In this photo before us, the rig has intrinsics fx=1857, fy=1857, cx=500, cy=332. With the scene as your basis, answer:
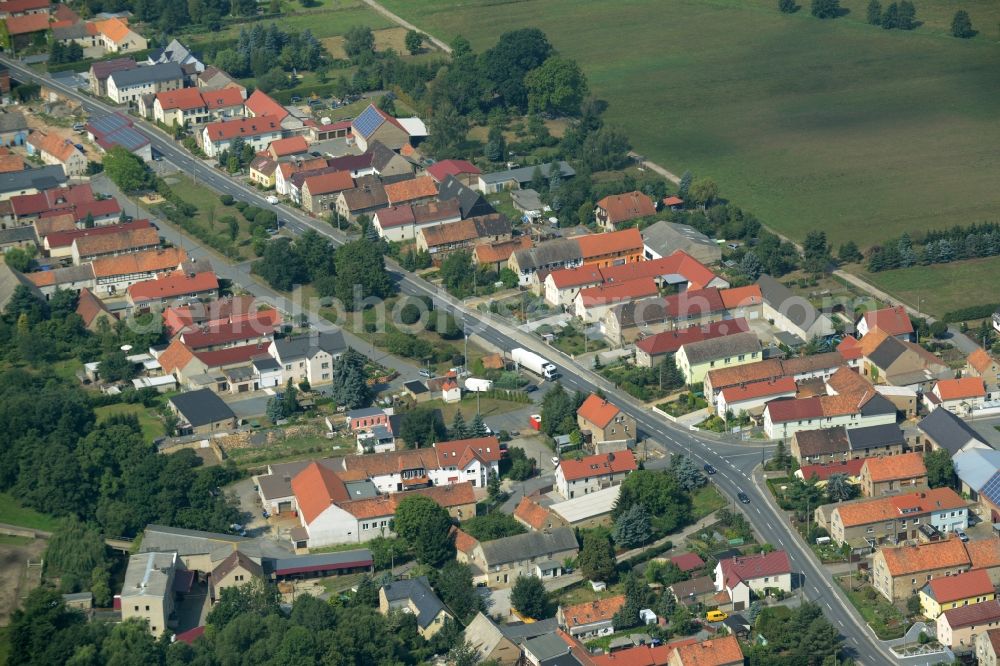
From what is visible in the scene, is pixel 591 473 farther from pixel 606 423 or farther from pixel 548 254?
pixel 548 254

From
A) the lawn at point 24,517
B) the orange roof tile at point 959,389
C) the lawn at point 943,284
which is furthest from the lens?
the lawn at point 943,284

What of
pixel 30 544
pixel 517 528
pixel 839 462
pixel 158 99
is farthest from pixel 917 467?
pixel 158 99

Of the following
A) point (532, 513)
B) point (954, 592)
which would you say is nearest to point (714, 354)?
point (532, 513)

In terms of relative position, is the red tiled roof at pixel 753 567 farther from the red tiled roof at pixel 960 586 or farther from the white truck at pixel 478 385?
the white truck at pixel 478 385

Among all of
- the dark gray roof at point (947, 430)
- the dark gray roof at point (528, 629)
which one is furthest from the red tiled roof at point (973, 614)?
the dark gray roof at point (528, 629)

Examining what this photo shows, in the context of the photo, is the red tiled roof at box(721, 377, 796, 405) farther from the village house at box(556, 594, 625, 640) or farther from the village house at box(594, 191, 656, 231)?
the village house at box(594, 191, 656, 231)

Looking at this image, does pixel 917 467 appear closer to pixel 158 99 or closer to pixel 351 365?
pixel 351 365
